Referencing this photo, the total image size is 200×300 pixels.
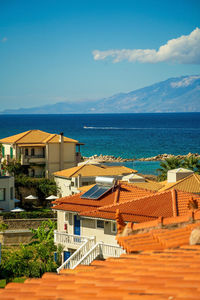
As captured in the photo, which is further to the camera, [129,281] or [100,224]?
[100,224]

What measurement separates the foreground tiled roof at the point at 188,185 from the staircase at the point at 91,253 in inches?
492

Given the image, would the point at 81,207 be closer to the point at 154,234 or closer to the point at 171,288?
the point at 154,234

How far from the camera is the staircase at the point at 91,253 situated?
23.7 m

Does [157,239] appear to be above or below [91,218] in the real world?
above

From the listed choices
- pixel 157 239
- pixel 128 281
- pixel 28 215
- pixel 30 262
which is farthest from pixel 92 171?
pixel 128 281

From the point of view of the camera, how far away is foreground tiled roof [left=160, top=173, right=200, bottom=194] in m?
36.7

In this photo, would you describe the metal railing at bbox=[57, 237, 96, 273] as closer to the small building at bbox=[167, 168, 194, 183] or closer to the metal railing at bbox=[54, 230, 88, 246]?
the metal railing at bbox=[54, 230, 88, 246]

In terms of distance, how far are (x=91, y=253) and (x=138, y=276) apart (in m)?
17.8

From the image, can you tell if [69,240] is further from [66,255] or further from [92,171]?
[92,171]

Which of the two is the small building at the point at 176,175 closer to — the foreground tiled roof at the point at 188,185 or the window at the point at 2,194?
the foreground tiled roof at the point at 188,185

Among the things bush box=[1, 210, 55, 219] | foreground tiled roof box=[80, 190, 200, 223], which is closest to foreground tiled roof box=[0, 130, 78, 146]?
bush box=[1, 210, 55, 219]

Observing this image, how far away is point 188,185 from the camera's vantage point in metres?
37.6

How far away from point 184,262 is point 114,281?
4.07ft

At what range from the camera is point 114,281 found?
688 centimetres
